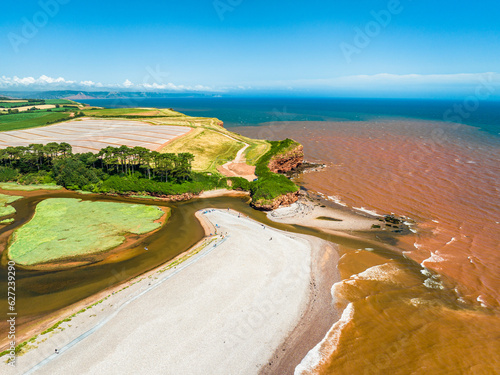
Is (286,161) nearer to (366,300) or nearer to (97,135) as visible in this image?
(366,300)

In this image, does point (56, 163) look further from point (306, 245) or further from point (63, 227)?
point (306, 245)

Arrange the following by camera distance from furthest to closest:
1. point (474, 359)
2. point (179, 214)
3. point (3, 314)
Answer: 1. point (179, 214)
2. point (3, 314)
3. point (474, 359)

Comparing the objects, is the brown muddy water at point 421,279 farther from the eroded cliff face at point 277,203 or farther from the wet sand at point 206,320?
the eroded cliff face at point 277,203

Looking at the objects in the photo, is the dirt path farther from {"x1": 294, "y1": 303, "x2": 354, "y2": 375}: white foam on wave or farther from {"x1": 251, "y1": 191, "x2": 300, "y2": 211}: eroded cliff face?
{"x1": 294, "y1": 303, "x2": 354, "y2": 375}: white foam on wave

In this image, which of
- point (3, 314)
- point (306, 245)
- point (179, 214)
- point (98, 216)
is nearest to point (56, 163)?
point (98, 216)

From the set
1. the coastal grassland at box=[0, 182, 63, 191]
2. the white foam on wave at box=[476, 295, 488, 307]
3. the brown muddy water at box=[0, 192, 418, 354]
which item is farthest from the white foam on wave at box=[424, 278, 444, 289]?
→ the coastal grassland at box=[0, 182, 63, 191]
